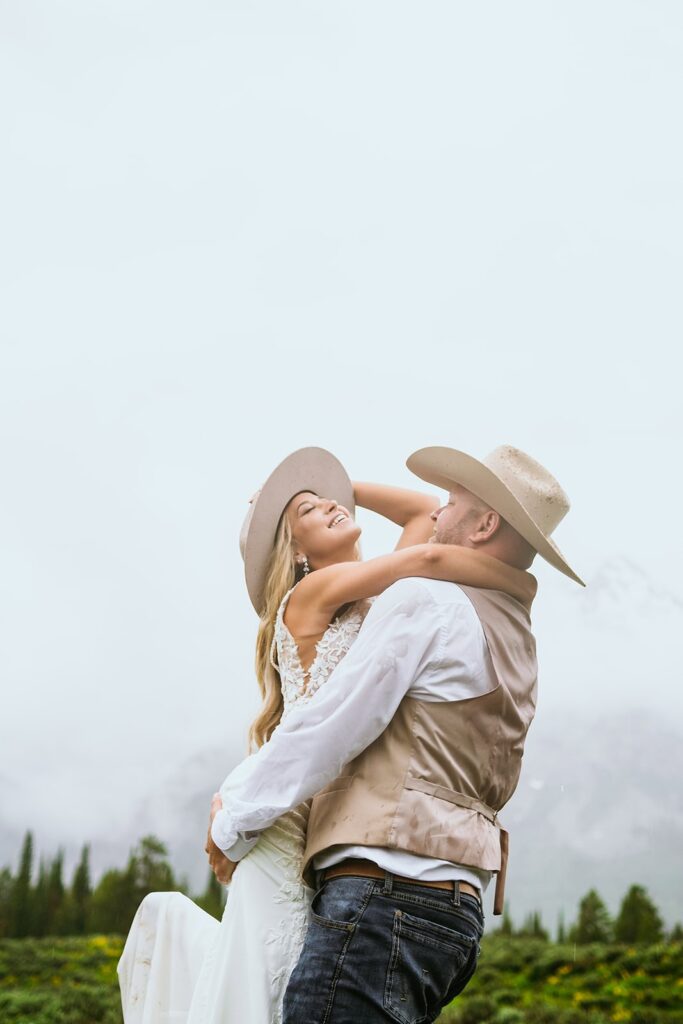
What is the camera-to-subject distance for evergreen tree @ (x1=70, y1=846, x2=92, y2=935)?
866 cm

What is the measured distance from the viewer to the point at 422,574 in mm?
2367

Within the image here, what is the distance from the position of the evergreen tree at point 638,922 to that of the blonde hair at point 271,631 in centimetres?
629

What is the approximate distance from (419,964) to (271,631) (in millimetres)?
1013

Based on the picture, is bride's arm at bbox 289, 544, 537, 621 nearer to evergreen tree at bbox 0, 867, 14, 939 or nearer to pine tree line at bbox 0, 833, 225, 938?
pine tree line at bbox 0, 833, 225, 938

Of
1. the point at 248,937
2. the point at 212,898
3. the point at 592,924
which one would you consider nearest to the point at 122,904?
the point at 212,898

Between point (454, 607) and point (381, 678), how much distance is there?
26 cm

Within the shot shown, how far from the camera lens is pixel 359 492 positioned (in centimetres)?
322

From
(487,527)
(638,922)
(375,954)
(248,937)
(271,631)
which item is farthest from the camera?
(638,922)

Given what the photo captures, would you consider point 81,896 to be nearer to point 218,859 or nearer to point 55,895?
point 55,895

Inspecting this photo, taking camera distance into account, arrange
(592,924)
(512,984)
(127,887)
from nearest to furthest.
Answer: (512,984), (592,924), (127,887)

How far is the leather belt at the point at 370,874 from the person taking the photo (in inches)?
80.1

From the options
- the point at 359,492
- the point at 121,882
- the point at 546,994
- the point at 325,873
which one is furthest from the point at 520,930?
the point at 325,873

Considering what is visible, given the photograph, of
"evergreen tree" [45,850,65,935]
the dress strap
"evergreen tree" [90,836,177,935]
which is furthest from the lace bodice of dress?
"evergreen tree" [45,850,65,935]

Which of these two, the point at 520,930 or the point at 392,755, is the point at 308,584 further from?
the point at 520,930
